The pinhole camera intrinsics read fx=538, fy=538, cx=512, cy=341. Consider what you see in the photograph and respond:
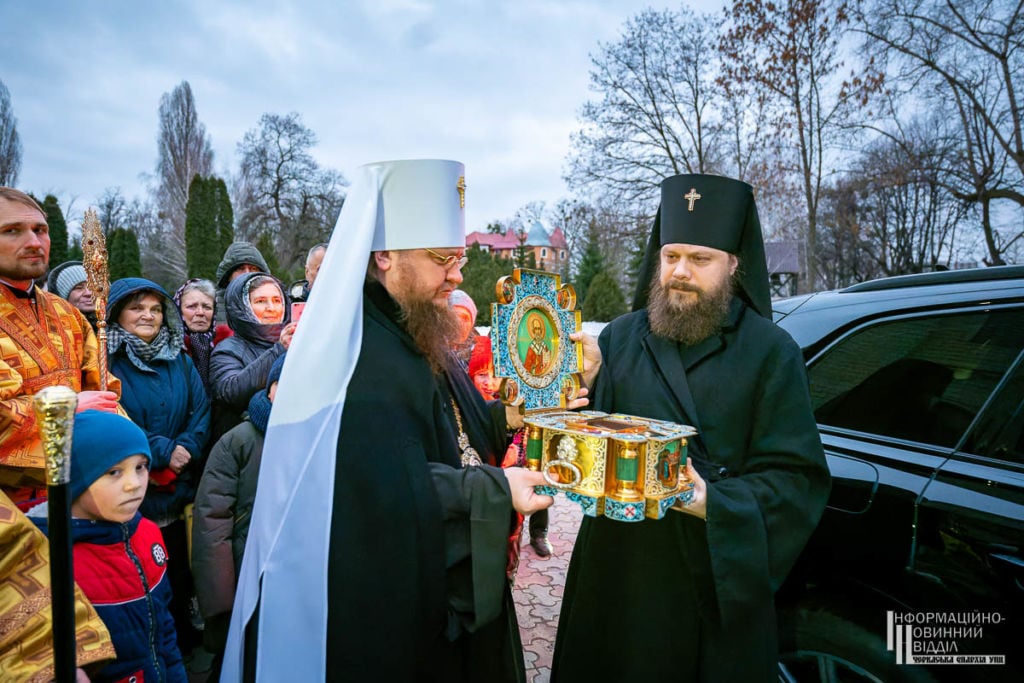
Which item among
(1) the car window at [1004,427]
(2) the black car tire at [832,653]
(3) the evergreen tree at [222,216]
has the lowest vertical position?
(2) the black car tire at [832,653]

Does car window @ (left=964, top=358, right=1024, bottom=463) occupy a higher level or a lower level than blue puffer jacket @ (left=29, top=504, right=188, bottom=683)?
higher

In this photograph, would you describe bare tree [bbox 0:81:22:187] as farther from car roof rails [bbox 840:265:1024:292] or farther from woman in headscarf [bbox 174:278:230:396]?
car roof rails [bbox 840:265:1024:292]

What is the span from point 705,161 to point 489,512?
802 inches

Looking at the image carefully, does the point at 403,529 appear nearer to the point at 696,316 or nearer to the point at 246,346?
the point at 696,316

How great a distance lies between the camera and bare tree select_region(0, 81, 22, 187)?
24.7m

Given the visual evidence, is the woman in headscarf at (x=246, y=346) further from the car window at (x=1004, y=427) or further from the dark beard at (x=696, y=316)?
the car window at (x=1004, y=427)

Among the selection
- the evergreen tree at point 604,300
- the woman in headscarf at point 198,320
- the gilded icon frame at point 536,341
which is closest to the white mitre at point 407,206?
the gilded icon frame at point 536,341

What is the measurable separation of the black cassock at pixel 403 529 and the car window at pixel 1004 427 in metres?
1.85

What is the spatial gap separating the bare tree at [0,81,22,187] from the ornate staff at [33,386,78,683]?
32907mm

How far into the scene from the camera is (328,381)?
180 centimetres

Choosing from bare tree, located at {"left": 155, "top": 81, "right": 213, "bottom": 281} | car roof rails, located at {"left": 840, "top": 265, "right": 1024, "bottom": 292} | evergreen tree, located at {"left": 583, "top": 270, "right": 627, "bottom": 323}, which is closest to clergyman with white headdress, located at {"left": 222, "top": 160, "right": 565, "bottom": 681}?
car roof rails, located at {"left": 840, "top": 265, "right": 1024, "bottom": 292}

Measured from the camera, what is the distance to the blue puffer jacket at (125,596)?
2111 millimetres

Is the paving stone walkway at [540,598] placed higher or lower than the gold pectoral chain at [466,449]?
lower

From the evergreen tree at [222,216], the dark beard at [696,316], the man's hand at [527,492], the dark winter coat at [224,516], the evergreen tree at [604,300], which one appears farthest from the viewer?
the evergreen tree at [222,216]
